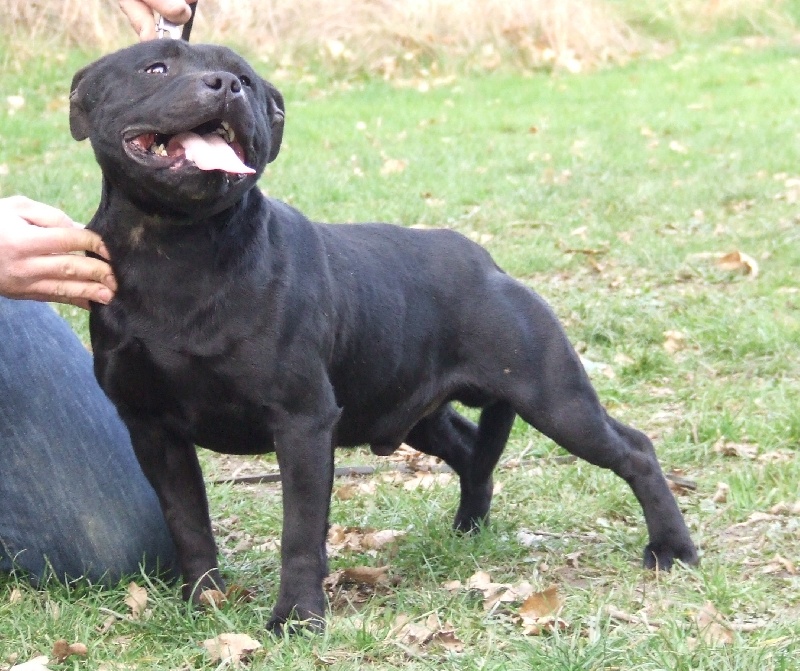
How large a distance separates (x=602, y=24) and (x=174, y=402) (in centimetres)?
1530

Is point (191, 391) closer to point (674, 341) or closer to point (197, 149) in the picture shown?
point (197, 149)

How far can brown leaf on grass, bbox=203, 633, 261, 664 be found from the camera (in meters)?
2.88

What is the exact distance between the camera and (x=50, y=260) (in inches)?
122

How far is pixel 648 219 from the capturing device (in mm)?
8172

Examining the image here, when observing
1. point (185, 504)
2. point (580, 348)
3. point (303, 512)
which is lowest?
point (580, 348)

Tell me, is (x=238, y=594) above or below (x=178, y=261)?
below

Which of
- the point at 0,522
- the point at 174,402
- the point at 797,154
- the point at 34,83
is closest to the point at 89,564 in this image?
the point at 0,522

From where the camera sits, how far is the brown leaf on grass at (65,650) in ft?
9.48

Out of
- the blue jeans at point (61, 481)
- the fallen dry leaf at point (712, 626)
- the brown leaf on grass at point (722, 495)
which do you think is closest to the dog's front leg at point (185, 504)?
the blue jeans at point (61, 481)

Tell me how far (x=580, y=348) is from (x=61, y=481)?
2919 mm

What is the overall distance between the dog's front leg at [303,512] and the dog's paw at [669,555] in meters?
1.09

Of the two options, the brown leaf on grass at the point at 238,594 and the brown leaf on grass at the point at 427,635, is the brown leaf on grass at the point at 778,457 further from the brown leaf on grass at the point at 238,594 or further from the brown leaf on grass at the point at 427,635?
the brown leaf on grass at the point at 238,594

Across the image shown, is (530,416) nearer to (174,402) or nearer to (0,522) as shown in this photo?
(174,402)

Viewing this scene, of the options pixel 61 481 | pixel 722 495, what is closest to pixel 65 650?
pixel 61 481
